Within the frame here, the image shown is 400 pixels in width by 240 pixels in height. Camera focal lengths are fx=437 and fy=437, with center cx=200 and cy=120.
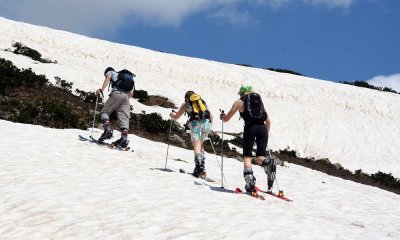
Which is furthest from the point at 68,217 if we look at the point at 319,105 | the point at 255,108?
the point at 319,105

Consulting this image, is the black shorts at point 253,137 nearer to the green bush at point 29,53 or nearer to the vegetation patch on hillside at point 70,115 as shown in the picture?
the vegetation patch on hillside at point 70,115

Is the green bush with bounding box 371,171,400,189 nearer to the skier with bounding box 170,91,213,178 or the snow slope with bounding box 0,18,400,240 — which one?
the snow slope with bounding box 0,18,400,240

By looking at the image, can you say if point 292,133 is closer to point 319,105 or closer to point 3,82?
point 319,105

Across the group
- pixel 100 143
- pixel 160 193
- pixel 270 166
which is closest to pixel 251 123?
pixel 270 166

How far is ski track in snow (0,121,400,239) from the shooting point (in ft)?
19.9

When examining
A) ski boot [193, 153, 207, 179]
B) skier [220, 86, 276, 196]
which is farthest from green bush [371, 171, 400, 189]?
skier [220, 86, 276, 196]

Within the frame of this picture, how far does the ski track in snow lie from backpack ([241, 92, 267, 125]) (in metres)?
1.63

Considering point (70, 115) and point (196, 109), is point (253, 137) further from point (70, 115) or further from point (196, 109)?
point (70, 115)

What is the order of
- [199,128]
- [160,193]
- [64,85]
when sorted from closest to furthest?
→ [160,193], [199,128], [64,85]

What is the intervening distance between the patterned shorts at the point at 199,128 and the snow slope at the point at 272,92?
1577cm

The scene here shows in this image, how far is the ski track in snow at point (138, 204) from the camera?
6.06 metres

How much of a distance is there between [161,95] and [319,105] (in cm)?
1527

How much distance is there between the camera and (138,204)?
736 cm

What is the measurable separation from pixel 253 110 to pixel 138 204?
3192mm
